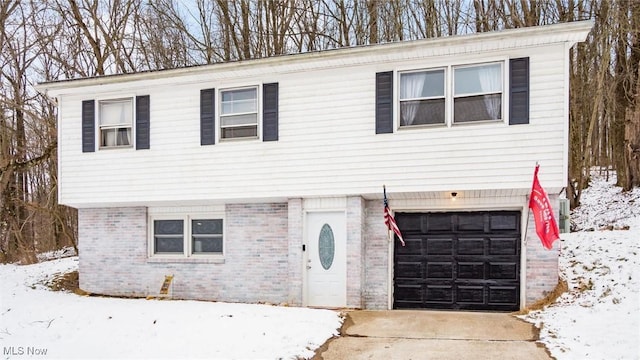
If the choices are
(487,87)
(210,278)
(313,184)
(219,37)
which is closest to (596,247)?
(487,87)

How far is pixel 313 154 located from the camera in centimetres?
1034

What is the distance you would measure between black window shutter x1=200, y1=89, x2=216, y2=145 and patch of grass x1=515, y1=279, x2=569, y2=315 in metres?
6.95

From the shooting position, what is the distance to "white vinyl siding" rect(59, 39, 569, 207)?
912 cm

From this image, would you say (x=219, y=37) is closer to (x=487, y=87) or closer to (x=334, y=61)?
(x=334, y=61)

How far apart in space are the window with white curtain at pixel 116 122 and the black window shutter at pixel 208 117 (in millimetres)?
1820

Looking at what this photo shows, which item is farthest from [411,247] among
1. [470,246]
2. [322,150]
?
[322,150]

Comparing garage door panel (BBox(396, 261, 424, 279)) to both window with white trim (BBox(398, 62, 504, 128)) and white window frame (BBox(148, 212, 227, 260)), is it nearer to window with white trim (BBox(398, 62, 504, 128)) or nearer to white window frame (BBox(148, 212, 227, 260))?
window with white trim (BBox(398, 62, 504, 128))

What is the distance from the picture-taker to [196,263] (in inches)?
462

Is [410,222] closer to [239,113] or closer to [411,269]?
[411,269]

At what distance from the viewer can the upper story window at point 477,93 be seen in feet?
30.8

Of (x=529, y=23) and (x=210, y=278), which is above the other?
(x=529, y=23)

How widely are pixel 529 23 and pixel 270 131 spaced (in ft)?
34.1

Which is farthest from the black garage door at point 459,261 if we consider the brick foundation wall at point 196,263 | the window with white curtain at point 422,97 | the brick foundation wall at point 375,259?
the brick foundation wall at point 196,263

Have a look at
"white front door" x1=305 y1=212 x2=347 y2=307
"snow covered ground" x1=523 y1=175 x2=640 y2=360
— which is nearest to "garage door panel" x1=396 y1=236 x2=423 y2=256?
"white front door" x1=305 y1=212 x2=347 y2=307
